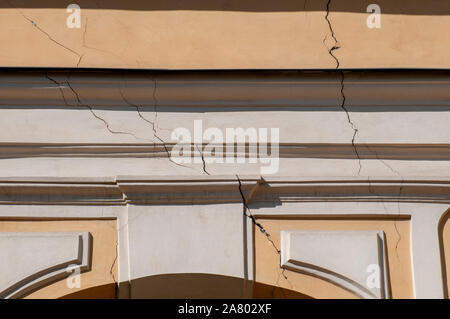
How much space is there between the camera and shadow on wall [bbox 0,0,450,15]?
247 inches

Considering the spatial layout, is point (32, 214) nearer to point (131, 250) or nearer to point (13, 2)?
point (131, 250)

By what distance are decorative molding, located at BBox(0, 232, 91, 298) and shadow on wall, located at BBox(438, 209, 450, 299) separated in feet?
5.56

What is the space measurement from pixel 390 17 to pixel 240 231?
1.42 m

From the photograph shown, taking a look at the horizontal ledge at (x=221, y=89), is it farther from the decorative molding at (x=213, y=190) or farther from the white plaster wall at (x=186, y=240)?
the white plaster wall at (x=186, y=240)

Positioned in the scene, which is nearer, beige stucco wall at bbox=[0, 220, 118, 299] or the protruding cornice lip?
beige stucco wall at bbox=[0, 220, 118, 299]

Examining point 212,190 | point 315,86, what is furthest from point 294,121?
point 212,190

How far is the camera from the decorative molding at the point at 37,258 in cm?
568

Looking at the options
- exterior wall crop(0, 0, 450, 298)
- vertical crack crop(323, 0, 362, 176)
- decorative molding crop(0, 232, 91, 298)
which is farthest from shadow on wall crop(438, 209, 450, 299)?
decorative molding crop(0, 232, 91, 298)

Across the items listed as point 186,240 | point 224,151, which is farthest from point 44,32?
point 186,240

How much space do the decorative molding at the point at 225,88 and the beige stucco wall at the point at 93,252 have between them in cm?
62

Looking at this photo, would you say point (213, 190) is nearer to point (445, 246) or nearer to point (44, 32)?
point (445, 246)

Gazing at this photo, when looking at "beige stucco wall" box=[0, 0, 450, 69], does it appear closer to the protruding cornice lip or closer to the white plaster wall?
the protruding cornice lip

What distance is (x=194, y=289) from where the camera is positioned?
227 inches

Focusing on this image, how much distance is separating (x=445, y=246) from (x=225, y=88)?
1330 millimetres
